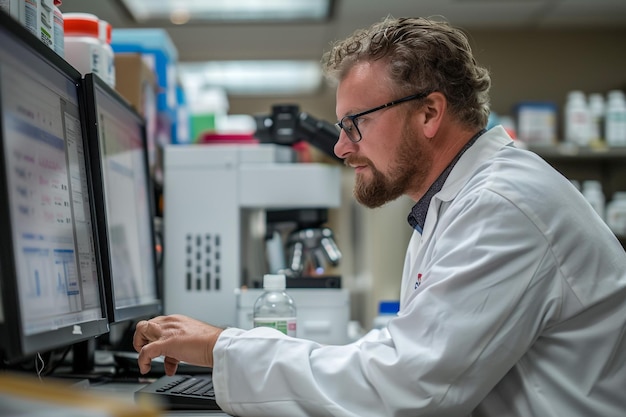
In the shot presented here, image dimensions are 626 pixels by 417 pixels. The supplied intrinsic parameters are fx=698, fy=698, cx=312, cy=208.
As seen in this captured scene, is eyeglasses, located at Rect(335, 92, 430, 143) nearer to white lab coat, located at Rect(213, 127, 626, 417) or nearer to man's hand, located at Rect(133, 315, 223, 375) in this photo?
white lab coat, located at Rect(213, 127, 626, 417)

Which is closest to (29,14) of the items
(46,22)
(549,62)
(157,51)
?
(46,22)

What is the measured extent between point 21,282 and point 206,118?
76.5 inches

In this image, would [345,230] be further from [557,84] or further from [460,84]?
[557,84]

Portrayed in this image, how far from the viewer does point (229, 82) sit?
4.86m

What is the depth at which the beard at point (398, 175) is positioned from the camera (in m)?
1.24

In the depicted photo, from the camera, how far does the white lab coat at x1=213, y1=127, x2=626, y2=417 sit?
2.80 feet

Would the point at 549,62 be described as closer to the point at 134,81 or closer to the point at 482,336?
the point at 134,81

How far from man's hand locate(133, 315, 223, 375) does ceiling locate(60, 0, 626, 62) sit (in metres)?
2.89

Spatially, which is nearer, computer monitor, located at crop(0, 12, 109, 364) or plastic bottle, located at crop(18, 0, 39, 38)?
computer monitor, located at crop(0, 12, 109, 364)

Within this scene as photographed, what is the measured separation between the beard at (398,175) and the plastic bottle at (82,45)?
1.76 feet

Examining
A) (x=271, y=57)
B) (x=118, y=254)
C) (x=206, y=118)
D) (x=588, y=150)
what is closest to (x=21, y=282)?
(x=118, y=254)

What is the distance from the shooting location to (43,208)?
2.73 ft

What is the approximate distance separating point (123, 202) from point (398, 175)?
51cm

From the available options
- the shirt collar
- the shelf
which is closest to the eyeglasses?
the shirt collar
